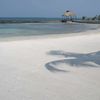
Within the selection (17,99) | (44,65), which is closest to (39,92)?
(17,99)

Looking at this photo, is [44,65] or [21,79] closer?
[21,79]

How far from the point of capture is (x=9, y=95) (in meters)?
3.49

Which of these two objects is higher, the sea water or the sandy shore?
the sandy shore

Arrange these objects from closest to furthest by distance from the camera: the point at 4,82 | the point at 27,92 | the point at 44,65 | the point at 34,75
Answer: the point at 27,92
the point at 4,82
the point at 34,75
the point at 44,65

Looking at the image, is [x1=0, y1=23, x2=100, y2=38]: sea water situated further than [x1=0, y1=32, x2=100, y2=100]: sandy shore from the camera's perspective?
Yes

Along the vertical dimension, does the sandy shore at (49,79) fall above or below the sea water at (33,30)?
above

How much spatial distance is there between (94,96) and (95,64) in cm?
222

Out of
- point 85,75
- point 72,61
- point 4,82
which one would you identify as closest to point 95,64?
point 72,61

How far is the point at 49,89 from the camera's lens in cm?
378

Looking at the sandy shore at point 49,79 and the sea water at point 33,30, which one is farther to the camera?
the sea water at point 33,30

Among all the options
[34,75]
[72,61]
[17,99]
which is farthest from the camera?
[72,61]

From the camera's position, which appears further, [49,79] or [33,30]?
[33,30]

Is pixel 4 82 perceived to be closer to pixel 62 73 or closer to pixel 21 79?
pixel 21 79

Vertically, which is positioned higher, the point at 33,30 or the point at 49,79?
the point at 49,79
